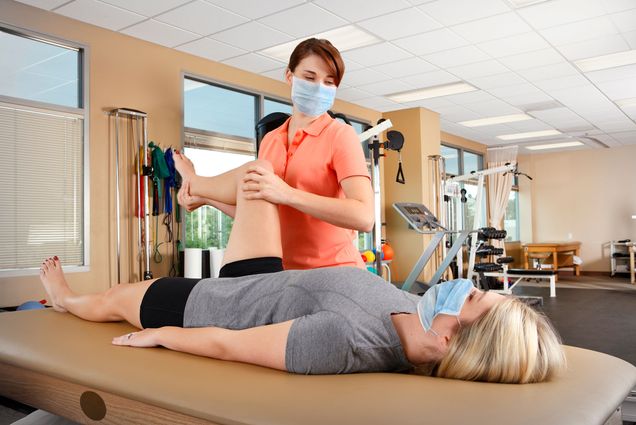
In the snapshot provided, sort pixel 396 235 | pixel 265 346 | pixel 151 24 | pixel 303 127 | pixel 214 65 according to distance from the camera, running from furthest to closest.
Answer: pixel 396 235, pixel 214 65, pixel 151 24, pixel 303 127, pixel 265 346

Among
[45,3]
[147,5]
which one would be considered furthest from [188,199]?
[45,3]

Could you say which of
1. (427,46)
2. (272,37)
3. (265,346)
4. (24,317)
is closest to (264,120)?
(272,37)

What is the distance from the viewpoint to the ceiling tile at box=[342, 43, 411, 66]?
193 inches

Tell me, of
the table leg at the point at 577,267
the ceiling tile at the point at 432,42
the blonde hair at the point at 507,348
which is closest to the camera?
the blonde hair at the point at 507,348

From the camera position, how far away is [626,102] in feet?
22.6

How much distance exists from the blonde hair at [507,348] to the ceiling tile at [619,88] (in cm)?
570

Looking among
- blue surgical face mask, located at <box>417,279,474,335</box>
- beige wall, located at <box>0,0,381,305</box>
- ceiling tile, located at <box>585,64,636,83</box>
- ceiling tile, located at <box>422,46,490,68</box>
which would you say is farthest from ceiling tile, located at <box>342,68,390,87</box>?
blue surgical face mask, located at <box>417,279,474,335</box>

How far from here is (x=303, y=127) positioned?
1576 mm

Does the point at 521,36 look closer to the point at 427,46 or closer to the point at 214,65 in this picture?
the point at 427,46

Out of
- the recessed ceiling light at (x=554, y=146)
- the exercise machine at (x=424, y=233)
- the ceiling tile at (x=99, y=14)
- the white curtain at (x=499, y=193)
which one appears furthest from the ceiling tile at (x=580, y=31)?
the recessed ceiling light at (x=554, y=146)

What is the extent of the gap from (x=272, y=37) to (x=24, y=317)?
3315 mm

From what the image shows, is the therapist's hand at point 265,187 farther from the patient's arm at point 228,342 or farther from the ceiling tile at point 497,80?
the ceiling tile at point 497,80

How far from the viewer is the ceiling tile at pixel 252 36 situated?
4398mm

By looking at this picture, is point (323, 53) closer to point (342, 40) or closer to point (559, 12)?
point (559, 12)
